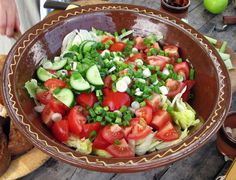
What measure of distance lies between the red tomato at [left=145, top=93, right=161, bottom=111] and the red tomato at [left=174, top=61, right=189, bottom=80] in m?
0.17

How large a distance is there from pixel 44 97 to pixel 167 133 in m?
0.43

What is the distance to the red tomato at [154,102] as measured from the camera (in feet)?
3.77

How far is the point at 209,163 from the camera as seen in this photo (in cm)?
132

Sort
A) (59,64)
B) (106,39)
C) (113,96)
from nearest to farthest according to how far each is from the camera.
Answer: (113,96) → (59,64) → (106,39)

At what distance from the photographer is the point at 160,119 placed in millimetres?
1114

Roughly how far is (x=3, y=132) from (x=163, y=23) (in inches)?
28.9

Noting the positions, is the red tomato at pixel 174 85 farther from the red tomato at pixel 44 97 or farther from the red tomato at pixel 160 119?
the red tomato at pixel 44 97

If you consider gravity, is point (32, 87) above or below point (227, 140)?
above

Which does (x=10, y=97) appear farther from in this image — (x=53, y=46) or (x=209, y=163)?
(x=209, y=163)

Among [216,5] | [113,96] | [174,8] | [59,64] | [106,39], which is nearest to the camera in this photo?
[113,96]

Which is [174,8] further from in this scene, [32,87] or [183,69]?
[32,87]

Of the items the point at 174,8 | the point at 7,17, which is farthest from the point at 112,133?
the point at 174,8

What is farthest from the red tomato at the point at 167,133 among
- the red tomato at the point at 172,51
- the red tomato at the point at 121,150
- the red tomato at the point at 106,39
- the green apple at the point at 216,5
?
the green apple at the point at 216,5

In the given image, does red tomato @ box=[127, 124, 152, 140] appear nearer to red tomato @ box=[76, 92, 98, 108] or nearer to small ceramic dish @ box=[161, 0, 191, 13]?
red tomato @ box=[76, 92, 98, 108]
